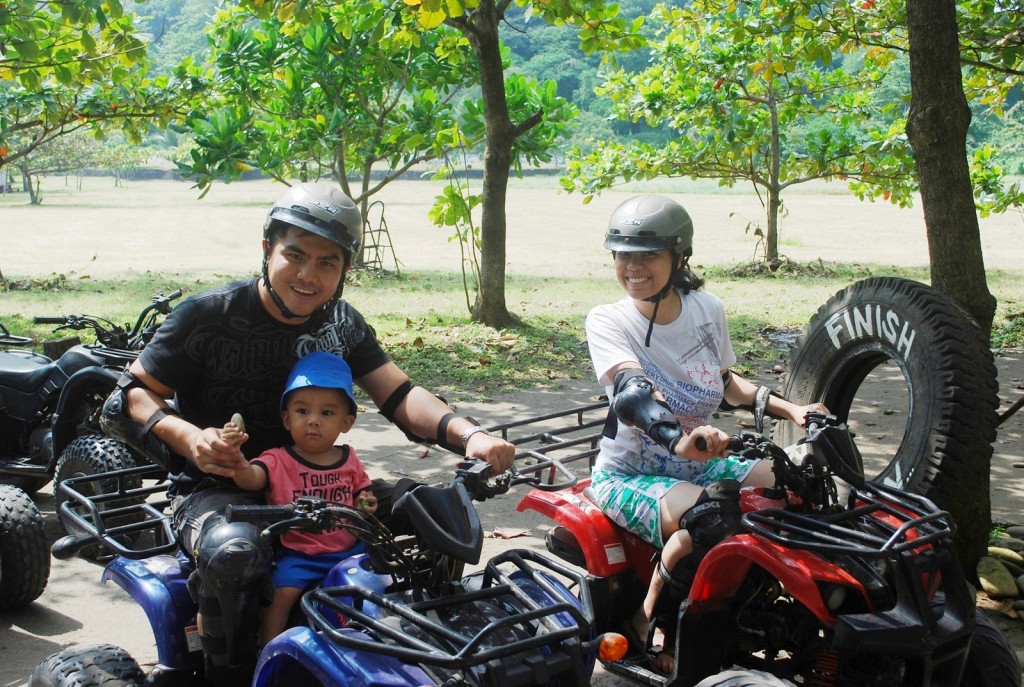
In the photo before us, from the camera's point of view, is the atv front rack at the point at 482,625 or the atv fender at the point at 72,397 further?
the atv fender at the point at 72,397

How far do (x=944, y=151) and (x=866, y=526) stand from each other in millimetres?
2340

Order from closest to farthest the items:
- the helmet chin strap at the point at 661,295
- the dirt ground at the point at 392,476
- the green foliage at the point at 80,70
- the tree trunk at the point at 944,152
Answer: the helmet chin strap at the point at 661,295 → the dirt ground at the point at 392,476 → the tree trunk at the point at 944,152 → the green foliage at the point at 80,70

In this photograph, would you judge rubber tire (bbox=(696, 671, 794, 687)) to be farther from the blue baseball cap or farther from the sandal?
the blue baseball cap

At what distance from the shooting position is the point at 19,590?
4.47 m

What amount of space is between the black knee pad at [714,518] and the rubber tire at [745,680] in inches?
19.0

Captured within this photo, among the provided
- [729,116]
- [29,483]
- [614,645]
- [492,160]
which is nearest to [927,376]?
[614,645]

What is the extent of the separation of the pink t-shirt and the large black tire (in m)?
2.21

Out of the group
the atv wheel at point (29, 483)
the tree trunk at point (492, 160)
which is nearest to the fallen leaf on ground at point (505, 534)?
the atv wheel at point (29, 483)

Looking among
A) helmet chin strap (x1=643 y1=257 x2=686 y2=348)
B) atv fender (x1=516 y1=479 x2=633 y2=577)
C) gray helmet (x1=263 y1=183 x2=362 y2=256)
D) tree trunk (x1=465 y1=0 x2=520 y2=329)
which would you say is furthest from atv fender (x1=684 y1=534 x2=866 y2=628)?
tree trunk (x1=465 y1=0 x2=520 y2=329)

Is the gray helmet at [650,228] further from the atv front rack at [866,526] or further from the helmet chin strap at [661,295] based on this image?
the atv front rack at [866,526]

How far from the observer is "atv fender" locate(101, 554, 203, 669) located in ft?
9.93

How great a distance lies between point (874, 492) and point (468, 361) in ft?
22.4

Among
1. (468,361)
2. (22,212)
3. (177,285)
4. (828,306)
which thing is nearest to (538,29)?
(22,212)

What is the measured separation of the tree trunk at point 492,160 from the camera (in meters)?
10.8
